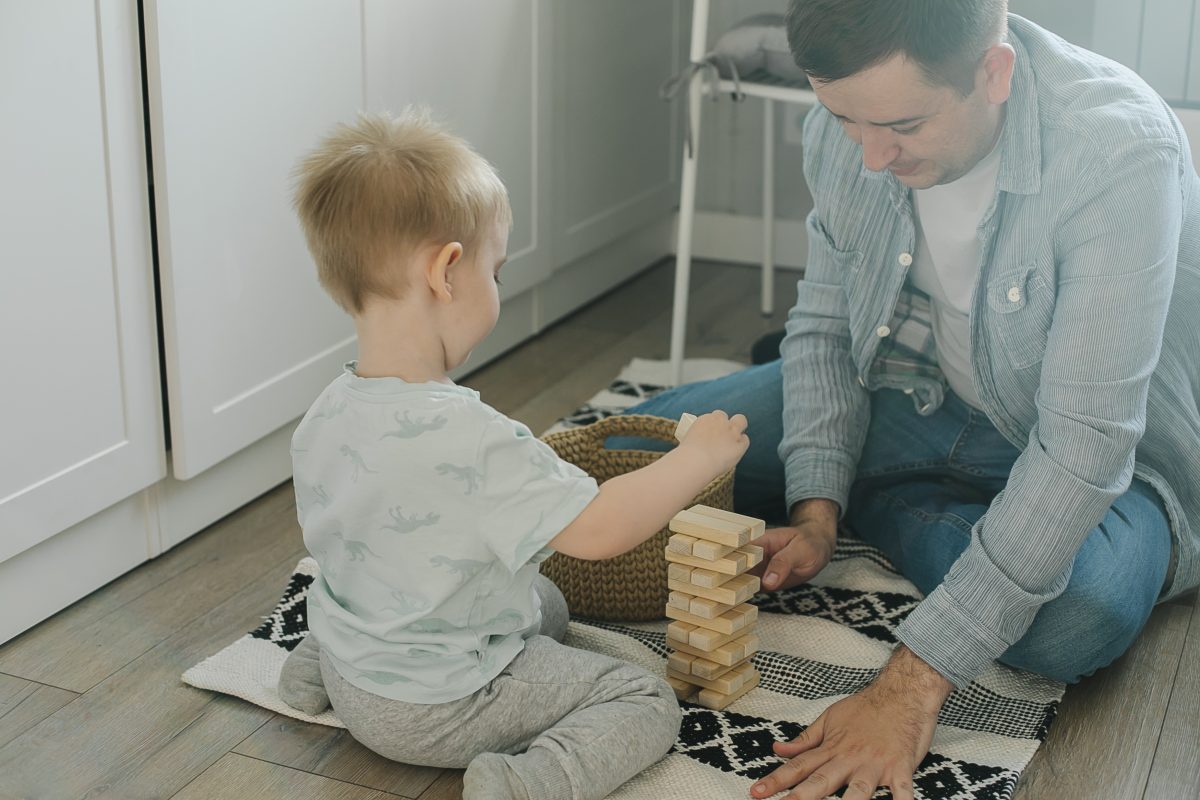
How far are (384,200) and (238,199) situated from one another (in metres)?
0.61

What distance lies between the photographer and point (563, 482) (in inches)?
44.6

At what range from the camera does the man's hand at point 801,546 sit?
148 centimetres

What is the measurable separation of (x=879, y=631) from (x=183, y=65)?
38.8 inches

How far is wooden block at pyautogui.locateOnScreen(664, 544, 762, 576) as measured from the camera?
1302 millimetres

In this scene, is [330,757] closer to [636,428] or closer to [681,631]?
[681,631]

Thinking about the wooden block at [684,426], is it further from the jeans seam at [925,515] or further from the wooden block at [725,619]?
Answer: the jeans seam at [925,515]

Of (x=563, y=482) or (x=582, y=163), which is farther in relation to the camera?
(x=582, y=163)

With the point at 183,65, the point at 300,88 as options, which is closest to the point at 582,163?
the point at 300,88

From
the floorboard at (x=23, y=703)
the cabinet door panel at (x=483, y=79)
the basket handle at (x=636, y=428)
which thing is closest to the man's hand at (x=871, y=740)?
the basket handle at (x=636, y=428)

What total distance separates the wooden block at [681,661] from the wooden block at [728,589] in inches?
2.2

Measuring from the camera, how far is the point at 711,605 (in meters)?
1.33

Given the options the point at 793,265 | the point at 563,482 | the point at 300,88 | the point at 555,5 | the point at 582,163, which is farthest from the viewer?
the point at 793,265

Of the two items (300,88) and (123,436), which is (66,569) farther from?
(300,88)

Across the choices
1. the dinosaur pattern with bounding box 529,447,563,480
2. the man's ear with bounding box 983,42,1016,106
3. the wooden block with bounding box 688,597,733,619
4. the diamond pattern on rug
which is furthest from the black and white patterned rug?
the man's ear with bounding box 983,42,1016,106
